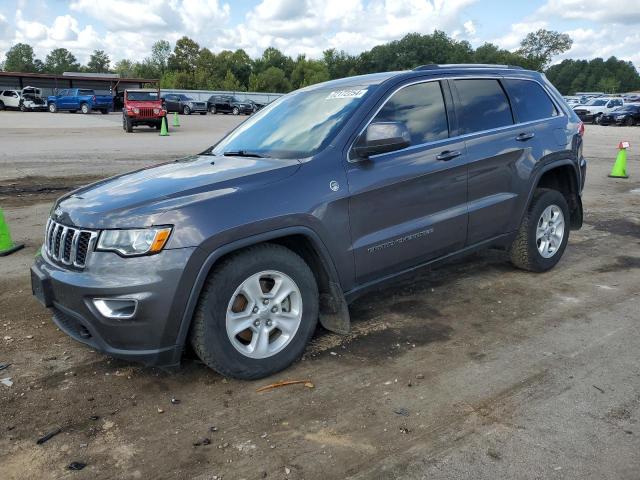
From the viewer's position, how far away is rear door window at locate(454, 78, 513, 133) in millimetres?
Answer: 4516

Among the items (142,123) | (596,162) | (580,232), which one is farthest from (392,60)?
(580,232)

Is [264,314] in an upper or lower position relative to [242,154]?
lower

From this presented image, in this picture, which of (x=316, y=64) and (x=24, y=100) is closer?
(x=24, y=100)

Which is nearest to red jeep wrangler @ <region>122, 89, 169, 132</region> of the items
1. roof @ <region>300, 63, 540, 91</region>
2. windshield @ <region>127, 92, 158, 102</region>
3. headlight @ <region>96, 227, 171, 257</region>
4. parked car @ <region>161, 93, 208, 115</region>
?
windshield @ <region>127, 92, 158, 102</region>

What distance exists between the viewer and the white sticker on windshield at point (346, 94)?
4016 millimetres

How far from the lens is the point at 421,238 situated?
4.09 metres

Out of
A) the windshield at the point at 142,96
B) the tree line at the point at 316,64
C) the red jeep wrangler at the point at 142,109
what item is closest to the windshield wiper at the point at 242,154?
the red jeep wrangler at the point at 142,109

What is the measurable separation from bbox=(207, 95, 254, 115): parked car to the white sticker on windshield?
4469cm

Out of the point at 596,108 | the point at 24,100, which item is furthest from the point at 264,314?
A: the point at 24,100

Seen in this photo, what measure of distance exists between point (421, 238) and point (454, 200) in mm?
477

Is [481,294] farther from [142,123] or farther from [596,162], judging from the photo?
[142,123]

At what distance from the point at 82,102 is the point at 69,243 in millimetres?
43672

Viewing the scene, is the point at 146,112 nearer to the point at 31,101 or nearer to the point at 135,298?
the point at 31,101

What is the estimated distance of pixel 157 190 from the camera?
3275 millimetres
